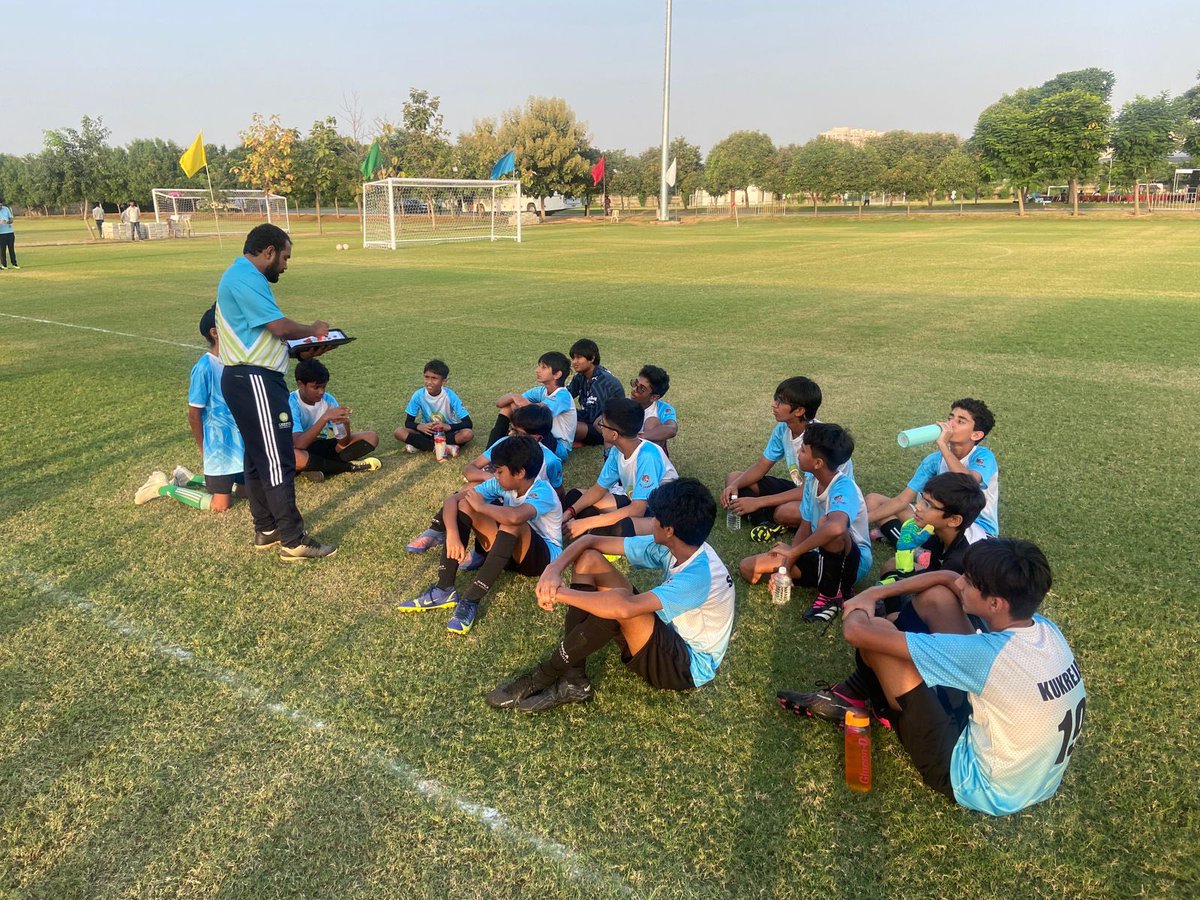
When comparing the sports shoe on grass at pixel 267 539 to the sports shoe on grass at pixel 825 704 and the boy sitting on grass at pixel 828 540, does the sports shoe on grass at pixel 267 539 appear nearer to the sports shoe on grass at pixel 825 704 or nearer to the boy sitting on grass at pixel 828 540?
the boy sitting on grass at pixel 828 540

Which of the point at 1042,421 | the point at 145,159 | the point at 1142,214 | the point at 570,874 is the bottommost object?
the point at 570,874

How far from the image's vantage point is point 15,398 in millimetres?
8891

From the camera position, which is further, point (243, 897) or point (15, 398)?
point (15, 398)

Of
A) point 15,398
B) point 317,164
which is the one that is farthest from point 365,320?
point 317,164

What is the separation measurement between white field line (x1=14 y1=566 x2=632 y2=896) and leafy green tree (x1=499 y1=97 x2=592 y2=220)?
6167 centimetres

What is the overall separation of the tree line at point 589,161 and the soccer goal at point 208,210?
1.69m

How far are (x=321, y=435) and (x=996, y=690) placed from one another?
5.55m

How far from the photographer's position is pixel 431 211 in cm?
3738

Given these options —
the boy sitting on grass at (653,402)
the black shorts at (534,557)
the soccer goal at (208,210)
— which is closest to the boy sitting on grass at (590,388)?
the boy sitting on grass at (653,402)

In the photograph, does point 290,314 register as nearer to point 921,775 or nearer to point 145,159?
point 921,775

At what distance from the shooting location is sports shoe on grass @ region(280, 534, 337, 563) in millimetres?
4934

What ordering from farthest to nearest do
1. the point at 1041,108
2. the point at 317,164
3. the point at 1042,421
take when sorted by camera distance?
the point at 1041,108 < the point at 317,164 < the point at 1042,421

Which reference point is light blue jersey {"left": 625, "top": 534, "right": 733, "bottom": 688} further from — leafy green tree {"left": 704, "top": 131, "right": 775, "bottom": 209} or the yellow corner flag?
leafy green tree {"left": 704, "top": 131, "right": 775, "bottom": 209}

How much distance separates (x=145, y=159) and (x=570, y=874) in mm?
78360
